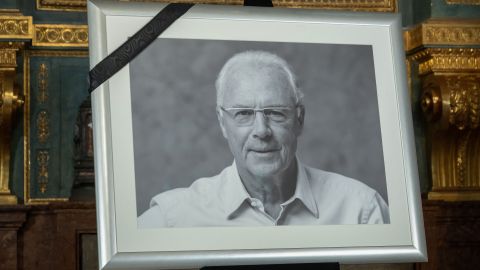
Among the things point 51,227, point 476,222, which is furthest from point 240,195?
point 476,222

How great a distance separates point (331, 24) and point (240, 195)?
30.5 inches

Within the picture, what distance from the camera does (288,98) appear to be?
11.6ft

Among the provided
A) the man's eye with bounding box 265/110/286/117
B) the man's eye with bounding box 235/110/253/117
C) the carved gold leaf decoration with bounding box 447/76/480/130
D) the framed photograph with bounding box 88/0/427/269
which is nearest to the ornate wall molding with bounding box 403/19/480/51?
the carved gold leaf decoration with bounding box 447/76/480/130

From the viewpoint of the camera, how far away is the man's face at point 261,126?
345cm

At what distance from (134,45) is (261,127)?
0.55 metres

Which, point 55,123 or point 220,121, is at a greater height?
point 55,123

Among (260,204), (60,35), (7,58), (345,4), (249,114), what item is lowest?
(260,204)

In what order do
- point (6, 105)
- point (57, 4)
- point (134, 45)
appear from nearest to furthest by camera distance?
point (134, 45) → point (6, 105) → point (57, 4)

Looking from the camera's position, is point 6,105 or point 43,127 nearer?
point 6,105

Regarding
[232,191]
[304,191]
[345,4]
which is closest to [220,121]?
[232,191]

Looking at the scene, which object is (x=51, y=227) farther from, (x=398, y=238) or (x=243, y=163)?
(x=398, y=238)

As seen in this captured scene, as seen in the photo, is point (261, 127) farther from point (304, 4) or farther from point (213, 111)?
point (304, 4)

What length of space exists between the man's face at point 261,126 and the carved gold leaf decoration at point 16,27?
1.36 meters

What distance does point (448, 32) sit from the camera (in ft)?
15.6
